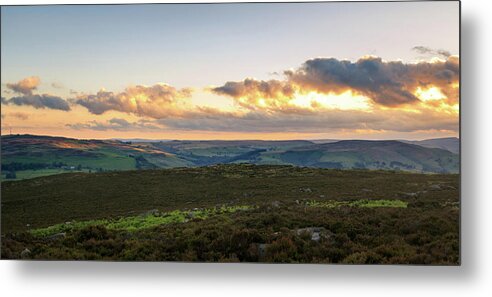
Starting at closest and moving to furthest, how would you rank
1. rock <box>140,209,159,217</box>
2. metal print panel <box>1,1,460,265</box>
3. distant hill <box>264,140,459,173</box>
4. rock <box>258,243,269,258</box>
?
rock <box>258,243,269,258</box>, metal print panel <box>1,1,460,265</box>, distant hill <box>264,140,459,173</box>, rock <box>140,209,159,217</box>

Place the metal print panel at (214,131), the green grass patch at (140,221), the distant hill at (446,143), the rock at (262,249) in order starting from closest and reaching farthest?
the distant hill at (446,143), the rock at (262,249), the metal print panel at (214,131), the green grass patch at (140,221)

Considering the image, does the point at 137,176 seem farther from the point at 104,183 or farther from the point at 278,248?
the point at 278,248

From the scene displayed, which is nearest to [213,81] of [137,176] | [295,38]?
[295,38]

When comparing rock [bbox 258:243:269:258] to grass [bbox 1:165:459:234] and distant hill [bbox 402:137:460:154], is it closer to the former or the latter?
grass [bbox 1:165:459:234]

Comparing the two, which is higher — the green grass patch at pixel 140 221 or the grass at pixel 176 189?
the grass at pixel 176 189

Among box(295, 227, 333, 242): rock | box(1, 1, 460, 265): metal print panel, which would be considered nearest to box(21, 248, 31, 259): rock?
box(1, 1, 460, 265): metal print panel

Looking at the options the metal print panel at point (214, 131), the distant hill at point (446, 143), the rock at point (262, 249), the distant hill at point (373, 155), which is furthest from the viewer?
the distant hill at point (373, 155)

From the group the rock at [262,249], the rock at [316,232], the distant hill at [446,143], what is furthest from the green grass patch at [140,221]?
the distant hill at [446,143]

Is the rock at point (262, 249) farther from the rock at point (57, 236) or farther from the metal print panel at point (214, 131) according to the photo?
the rock at point (57, 236)
